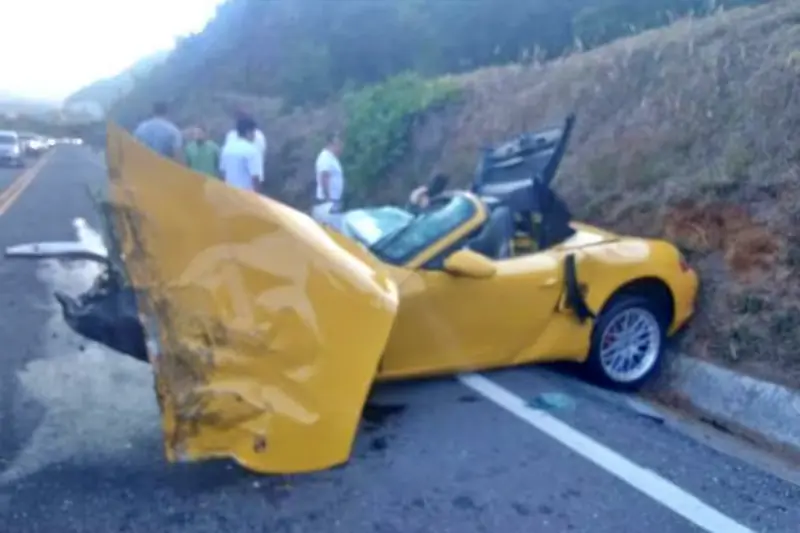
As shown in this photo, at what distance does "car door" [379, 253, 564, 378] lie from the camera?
6.30 metres

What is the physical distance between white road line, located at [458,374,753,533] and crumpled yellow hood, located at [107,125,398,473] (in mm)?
1197

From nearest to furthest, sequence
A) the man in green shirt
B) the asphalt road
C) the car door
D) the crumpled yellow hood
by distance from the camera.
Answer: the asphalt road → the crumpled yellow hood → the car door → the man in green shirt

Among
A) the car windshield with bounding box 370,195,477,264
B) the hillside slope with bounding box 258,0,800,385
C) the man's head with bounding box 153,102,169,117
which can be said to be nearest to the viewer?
the car windshield with bounding box 370,195,477,264

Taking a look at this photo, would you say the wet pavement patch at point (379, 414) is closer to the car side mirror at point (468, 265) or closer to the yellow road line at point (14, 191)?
the car side mirror at point (468, 265)

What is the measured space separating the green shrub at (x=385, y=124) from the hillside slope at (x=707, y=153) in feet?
6.43

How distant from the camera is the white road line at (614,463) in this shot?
15.1 ft

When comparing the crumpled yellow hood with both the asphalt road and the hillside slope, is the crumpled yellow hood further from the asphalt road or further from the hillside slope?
the hillside slope

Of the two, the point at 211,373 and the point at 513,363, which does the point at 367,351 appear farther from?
the point at 513,363

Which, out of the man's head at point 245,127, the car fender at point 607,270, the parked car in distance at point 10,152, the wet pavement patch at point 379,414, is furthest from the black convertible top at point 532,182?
the parked car in distance at point 10,152

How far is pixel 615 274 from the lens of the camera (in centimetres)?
696

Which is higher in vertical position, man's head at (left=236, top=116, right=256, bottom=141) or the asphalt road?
man's head at (left=236, top=116, right=256, bottom=141)

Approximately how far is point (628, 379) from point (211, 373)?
3.28m

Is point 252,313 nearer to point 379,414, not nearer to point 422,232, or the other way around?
point 379,414

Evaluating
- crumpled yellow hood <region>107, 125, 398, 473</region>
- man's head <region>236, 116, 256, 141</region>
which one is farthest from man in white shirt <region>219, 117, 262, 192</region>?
crumpled yellow hood <region>107, 125, 398, 473</region>
